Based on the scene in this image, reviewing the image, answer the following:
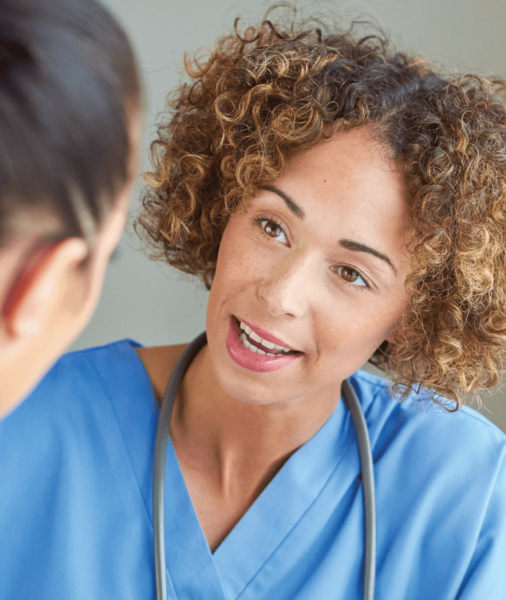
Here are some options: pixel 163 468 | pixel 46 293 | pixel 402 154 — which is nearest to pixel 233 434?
pixel 163 468

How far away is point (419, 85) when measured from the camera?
3.03 ft

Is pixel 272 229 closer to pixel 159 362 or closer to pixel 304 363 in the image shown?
pixel 304 363

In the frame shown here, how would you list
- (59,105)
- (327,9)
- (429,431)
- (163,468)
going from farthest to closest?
(327,9)
(429,431)
(163,468)
(59,105)

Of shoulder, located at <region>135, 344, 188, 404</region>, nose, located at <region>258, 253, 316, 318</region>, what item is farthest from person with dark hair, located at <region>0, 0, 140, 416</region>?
shoulder, located at <region>135, 344, 188, 404</region>

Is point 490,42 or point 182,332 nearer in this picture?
point 490,42

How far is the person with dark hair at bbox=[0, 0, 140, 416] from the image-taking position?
0.30 meters

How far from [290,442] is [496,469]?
33cm

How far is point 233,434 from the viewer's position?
39.1 inches

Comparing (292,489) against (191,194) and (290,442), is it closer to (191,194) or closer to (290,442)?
(290,442)

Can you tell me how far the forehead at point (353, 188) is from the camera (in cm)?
79

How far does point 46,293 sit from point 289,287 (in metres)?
0.48

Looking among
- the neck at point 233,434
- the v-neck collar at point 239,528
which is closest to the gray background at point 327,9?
the neck at point 233,434

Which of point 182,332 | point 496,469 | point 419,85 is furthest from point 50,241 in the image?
point 182,332

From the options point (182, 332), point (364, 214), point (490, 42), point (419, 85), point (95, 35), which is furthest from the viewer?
point (182, 332)
